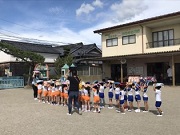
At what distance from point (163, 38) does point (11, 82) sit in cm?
1580

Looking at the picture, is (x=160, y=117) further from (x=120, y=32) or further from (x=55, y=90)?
(x=120, y=32)

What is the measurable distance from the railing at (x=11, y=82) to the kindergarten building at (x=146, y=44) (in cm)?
923

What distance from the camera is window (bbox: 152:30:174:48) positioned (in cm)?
2237

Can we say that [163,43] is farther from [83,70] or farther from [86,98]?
[86,98]

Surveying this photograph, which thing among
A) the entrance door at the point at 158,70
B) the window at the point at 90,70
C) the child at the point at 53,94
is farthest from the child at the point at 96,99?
the window at the point at 90,70

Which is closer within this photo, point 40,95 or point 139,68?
point 40,95

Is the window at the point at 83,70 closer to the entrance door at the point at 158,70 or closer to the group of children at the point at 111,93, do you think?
the entrance door at the point at 158,70

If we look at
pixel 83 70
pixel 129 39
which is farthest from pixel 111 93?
pixel 83 70

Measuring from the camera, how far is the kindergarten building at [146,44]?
2183 centimetres

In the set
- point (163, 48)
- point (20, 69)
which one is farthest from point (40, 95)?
point (20, 69)

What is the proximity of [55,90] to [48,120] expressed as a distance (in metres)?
3.80

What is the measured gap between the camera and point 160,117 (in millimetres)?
8195

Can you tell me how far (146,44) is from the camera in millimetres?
23562

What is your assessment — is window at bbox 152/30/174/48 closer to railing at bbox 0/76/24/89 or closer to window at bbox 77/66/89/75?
window at bbox 77/66/89/75
